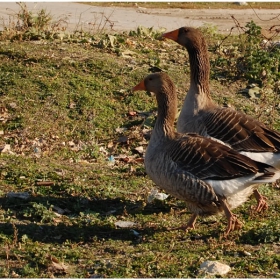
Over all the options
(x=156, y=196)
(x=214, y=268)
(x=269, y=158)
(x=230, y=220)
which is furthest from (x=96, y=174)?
(x=214, y=268)

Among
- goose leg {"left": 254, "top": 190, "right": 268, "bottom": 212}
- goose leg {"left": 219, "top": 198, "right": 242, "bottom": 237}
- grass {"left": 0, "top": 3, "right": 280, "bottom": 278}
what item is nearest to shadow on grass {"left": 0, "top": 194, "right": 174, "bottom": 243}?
grass {"left": 0, "top": 3, "right": 280, "bottom": 278}

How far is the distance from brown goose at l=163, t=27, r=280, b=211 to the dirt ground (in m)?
7.39

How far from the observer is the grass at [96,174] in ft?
17.7

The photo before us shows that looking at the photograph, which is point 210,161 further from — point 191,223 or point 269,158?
point 269,158

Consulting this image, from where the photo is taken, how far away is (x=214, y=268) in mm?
5125

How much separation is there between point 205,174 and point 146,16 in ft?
41.7

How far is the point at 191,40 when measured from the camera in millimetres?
8273

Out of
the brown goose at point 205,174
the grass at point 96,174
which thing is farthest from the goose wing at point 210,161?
the grass at point 96,174

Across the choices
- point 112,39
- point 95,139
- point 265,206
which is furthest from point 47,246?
point 112,39

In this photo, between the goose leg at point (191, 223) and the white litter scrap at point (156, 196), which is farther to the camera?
the white litter scrap at point (156, 196)

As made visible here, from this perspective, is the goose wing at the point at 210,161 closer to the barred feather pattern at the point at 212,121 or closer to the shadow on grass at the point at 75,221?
the shadow on grass at the point at 75,221

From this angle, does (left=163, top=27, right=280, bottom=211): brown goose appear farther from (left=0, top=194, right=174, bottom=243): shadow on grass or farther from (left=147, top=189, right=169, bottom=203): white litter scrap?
(left=0, top=194, right=174, bottom=243): shadow on grass

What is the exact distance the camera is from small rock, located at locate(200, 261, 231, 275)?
16.7 ft

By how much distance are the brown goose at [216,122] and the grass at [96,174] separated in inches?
21.6
